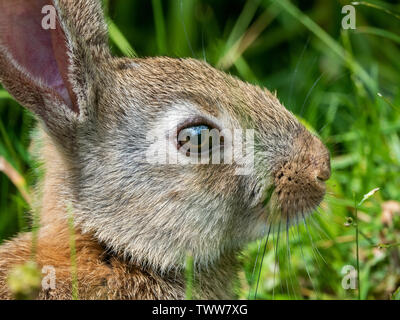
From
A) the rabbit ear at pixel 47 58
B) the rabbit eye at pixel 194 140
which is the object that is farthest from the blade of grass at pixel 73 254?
the rabbit eye at pixel 194 140

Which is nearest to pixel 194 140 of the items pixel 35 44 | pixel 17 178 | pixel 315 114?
pixel 35 44

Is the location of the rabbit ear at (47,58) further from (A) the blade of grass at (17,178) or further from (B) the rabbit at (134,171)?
(A) the blade of grass at (17,178)

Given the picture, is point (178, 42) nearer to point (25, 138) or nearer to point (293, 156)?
point (25, 138)

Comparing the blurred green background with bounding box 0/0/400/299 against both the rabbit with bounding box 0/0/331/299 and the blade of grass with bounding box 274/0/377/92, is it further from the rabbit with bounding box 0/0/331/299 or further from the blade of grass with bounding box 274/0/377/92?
the rabbit with bounding box 0/0/331/299

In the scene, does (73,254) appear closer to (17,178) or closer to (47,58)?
(47,58)

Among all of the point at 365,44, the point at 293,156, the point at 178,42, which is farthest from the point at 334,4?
the point at 293,156
